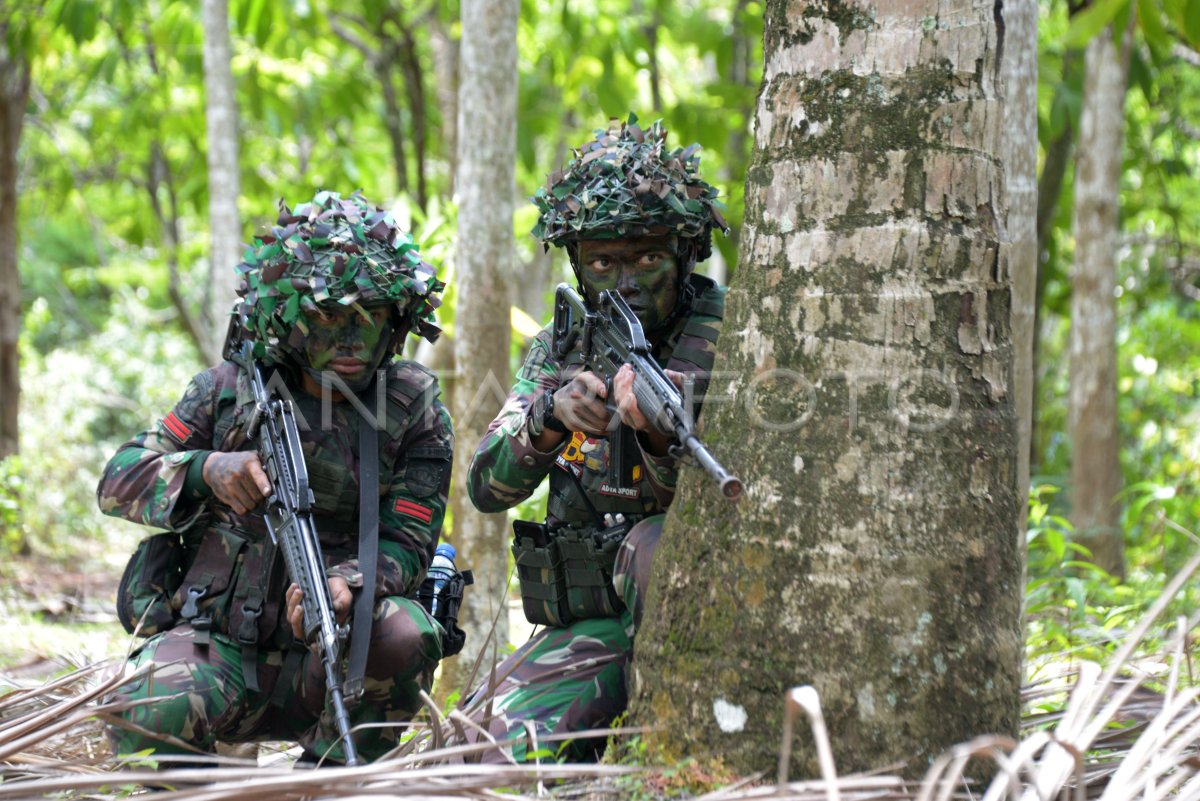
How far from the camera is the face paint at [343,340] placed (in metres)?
3.00

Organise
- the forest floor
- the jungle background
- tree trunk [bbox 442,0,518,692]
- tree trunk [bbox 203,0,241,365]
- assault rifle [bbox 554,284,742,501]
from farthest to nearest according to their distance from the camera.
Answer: tree trunk [bbox 203,0,241,365]
the jungle background
the forest floor
tree trunk [bbox 442,0,518,692]
assault rifle [bbox 554,284,742,501]

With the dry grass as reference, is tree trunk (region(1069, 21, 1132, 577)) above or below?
above

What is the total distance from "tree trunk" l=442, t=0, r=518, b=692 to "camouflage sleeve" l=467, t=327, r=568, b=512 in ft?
3.56

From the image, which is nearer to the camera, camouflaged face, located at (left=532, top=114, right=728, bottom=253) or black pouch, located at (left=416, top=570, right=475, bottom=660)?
camouflaged face, located at (left=532, top=114, right=728, bottom=253)

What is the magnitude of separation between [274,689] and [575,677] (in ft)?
2.58

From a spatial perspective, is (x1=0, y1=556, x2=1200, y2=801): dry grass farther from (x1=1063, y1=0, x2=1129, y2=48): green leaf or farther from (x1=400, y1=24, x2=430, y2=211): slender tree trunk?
(x1=400, y1=24, x2=430, y2=211): slender tree trunk

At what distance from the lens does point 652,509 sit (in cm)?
306

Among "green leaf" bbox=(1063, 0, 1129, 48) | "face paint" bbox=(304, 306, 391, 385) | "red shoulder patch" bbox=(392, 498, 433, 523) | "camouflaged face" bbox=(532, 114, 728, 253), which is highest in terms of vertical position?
"green leaf" bbox=(1063, 0, 1129, 48)

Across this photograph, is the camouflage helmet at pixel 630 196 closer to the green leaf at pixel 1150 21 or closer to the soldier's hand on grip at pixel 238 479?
the soldier's hand on grip at pixel 238 479

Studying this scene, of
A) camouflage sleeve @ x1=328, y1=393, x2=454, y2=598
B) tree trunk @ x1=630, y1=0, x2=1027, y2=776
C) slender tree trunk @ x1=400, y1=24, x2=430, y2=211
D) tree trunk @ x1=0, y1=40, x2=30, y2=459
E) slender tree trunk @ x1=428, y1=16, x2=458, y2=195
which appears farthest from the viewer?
slender tree trunk @ x1=400, y1=24, x2=430, y2=211

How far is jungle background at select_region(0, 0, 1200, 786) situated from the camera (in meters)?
5.81

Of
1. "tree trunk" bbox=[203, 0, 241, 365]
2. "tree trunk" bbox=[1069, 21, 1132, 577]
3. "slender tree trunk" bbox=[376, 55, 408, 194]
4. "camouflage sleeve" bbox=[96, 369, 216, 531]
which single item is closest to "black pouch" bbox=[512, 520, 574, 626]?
"camouflage sleeve" bbox=[96, 369, 216, 531]

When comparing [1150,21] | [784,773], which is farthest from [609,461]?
[1150,21]

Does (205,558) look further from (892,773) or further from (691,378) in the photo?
(892,773)
